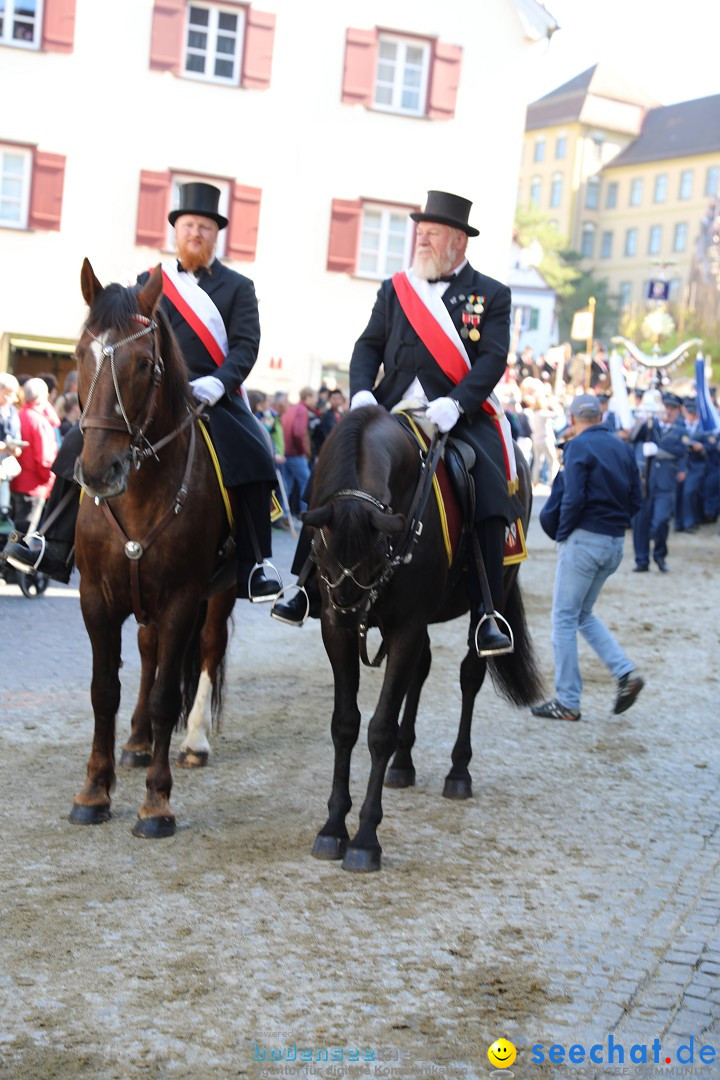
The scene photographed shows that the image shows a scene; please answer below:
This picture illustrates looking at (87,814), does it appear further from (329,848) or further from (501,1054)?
(501,1054)

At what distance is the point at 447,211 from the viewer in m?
6.86

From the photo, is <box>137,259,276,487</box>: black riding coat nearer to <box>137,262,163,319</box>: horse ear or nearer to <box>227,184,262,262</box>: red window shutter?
<box>137,262,163,319</box>: horse ear

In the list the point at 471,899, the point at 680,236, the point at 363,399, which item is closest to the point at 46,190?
the point at 363,399

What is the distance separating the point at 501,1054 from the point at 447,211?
4.30 metres

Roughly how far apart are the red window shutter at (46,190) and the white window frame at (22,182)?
0.52 ft

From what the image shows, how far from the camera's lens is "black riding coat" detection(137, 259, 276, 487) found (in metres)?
6.79

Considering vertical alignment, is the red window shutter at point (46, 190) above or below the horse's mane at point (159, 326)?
above

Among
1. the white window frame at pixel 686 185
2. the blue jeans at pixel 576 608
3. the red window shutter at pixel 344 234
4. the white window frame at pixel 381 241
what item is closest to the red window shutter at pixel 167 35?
the red window shutter at pixel 344 234

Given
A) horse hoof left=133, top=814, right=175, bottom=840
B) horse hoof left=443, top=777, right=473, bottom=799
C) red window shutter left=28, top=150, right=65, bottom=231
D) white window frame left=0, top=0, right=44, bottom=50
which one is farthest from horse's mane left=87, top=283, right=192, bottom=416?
white window frame left=0, top=0, right=44, bottom=50

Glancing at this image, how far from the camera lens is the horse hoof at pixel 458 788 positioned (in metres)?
7.22

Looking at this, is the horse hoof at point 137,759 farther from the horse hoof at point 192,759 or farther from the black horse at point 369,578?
the black horse at point 369,578

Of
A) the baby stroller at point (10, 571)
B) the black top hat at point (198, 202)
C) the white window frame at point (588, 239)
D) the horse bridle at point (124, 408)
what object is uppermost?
the white window frame at point (588, 239)

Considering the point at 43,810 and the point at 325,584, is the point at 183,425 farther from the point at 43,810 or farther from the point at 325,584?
the point at 43,810

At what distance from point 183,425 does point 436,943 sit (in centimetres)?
269
